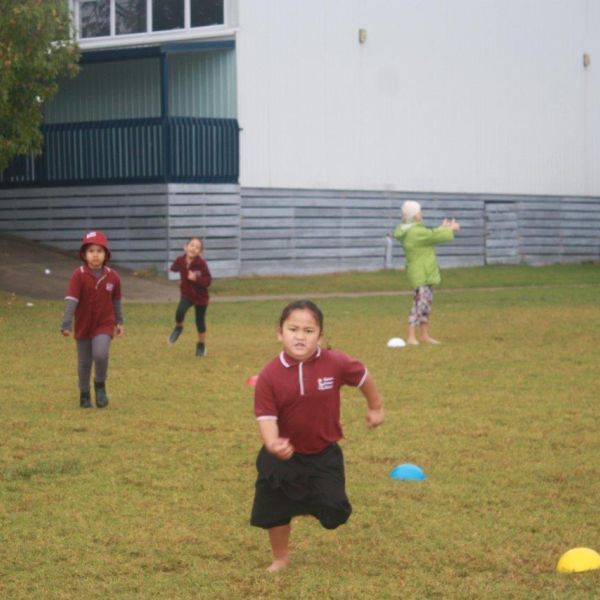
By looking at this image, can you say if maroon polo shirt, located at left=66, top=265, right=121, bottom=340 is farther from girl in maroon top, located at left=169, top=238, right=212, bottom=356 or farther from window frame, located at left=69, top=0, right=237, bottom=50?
window frame, located at left=69, top=0, right=237, bottom=50

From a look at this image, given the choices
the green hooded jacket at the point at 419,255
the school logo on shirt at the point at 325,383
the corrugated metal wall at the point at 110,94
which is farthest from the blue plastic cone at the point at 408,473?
the corrugated metal wall at the point at 110,94

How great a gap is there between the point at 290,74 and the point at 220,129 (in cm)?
215

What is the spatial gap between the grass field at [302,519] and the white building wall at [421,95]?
572 inches

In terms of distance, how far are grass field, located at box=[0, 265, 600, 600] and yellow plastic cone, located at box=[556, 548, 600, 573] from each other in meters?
0.07

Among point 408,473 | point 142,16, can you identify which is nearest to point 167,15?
point 142,16

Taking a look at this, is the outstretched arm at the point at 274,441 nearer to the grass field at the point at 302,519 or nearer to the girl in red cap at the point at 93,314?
the grass field at the point at 302,519

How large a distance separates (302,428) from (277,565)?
679 millimetres

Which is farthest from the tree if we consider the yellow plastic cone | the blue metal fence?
the yellow plastic cone

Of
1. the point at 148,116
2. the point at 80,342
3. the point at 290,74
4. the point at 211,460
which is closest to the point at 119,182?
the point at 148,116

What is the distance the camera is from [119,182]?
3133 cm

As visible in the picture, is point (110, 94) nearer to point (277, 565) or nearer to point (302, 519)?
point (302, 519)

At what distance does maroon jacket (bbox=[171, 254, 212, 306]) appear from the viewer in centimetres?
1722

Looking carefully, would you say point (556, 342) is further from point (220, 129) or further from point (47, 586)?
point (220, 129)

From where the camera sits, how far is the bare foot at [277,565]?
6949 mm
